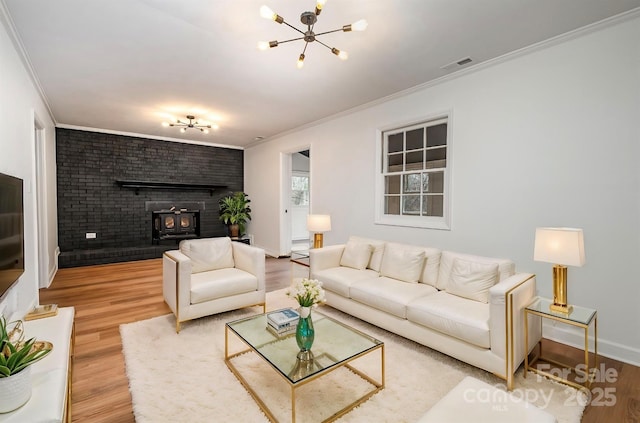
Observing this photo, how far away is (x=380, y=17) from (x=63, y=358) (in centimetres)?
309

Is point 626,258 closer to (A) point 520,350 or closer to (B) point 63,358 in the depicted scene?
(A) point 520,350

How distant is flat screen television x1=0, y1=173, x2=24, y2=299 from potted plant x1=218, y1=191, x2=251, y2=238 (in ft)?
16.1

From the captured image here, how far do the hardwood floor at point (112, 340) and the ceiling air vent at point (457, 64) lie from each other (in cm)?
283

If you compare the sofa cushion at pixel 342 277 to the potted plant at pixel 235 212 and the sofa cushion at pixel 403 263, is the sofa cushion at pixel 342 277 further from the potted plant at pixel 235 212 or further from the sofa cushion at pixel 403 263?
the potted plant at pixel 235 212

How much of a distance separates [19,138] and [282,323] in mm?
3045

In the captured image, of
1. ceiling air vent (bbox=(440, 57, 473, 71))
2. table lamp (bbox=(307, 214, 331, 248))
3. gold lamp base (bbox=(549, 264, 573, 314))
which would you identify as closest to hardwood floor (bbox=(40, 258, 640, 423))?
gold lamp base (bbox=(549, 264, 573, 314))

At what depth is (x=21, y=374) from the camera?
1275mm

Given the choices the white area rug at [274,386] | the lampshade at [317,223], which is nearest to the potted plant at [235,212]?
the lampshade at [317,223]

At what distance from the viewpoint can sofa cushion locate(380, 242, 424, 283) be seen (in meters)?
3.09

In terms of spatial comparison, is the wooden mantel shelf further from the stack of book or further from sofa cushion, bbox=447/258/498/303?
sofa cushion, bbox=447/258/498/303

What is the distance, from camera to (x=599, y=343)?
2.55m

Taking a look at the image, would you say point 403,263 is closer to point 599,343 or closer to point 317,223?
point 317,223

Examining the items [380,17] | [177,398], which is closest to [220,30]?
[380,17]

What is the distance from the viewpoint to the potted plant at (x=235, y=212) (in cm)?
734
